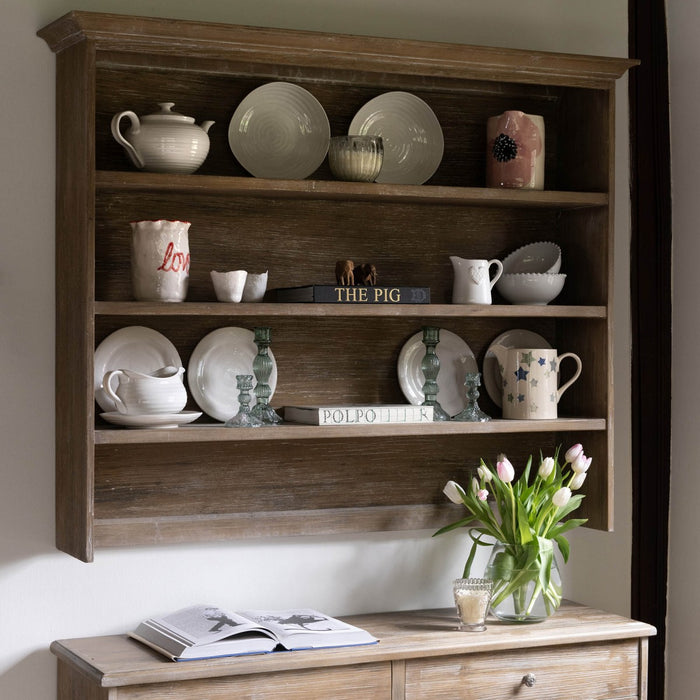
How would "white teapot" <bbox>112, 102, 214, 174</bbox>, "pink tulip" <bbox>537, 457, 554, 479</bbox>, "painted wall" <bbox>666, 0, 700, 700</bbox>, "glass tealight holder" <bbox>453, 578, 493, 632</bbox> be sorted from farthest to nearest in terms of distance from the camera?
"painted wall" <bbox>666, 0, 700, 700</bbox> → "pink tulip" <bbox>537, 457, 554, 479</bbox> → "glass tealight holder" <bbox>453, 578, 493, 632</bbox> → "white teapot" <bbox>112, 102, 214, 174</bbox>

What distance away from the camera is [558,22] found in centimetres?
293

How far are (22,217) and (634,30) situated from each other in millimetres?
1676

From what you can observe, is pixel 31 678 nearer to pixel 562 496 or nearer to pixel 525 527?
pixel 525 527

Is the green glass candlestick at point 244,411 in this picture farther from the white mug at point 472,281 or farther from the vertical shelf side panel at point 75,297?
the white mug at point 472,281

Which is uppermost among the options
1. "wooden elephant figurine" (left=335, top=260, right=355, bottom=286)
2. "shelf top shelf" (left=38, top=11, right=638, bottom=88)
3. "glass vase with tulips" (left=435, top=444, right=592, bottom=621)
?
"shelf top shelf" (left=38, top=11, right=638, bottom=88)

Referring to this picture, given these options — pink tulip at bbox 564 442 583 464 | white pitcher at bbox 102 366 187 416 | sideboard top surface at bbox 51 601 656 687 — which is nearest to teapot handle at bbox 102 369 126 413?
white pitcher at bbox 102 366 187 416

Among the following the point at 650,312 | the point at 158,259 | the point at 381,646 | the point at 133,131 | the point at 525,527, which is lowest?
the point at 381,646

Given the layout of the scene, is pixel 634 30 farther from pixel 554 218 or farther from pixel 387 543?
pixel 387 543

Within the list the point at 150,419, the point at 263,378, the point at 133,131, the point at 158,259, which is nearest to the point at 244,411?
the point at 263,378

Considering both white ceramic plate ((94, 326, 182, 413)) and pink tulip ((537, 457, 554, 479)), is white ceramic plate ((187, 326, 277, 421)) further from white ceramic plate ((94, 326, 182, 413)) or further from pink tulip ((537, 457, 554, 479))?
pink tulip ((537, 457, 554, 479))

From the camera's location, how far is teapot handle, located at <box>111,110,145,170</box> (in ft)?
7.89

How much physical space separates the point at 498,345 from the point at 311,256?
526mm

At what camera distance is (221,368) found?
2.62 m

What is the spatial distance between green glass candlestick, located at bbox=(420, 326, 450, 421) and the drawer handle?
2.03 feet
